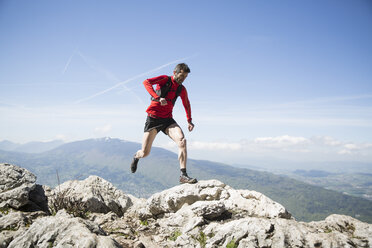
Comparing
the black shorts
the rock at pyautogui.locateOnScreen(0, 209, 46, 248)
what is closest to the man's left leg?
the black shorts

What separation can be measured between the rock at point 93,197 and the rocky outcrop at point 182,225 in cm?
4

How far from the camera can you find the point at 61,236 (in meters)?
4.04

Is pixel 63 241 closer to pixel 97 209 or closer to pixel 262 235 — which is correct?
pixel 262 235

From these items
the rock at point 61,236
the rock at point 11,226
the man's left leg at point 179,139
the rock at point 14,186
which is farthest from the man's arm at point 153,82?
the rock at point 14,186

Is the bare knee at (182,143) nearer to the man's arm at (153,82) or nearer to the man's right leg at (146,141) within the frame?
the man's right leg at (146,141)

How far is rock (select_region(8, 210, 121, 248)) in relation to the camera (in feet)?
12.4

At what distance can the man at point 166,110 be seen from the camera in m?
7.73

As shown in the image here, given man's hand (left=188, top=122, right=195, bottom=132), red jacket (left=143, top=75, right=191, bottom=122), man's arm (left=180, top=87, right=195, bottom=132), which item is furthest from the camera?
man's hand (left=188, top=122, right=195, bottom=132)

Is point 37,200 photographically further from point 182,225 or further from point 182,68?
point 182,68

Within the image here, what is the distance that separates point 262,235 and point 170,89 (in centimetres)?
563

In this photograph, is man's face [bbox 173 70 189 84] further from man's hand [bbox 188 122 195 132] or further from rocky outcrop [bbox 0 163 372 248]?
rocky outcrop [bbox 0 163 372 248]

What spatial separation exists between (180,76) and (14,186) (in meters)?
7.36

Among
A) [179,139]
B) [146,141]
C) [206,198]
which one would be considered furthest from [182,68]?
[206,198]

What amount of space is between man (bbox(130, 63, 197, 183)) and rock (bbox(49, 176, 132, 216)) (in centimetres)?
281
